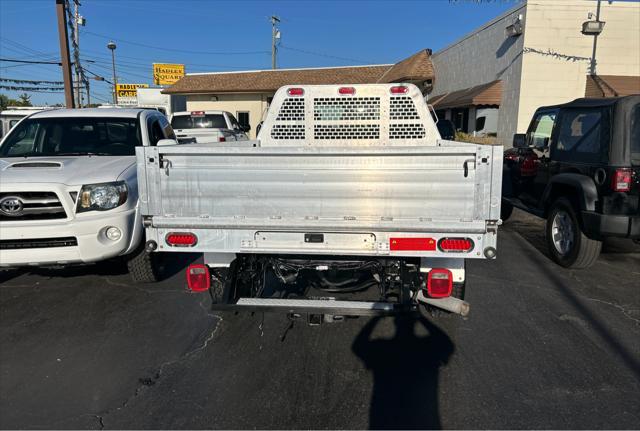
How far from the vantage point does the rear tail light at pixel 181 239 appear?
3.62 m

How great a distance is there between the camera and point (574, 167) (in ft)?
20.3

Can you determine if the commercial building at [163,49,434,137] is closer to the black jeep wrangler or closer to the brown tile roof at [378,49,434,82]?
the brown tile roof at [378,49,434,82]

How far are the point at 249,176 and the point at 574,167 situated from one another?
4623mm

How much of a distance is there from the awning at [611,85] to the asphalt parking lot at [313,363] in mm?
12717

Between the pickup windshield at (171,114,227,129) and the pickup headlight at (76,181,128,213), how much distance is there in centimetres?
1152

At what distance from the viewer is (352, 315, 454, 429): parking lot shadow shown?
3090 mm

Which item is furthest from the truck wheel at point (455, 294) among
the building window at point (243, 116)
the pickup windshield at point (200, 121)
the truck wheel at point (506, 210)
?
the building window at point (243, 116)

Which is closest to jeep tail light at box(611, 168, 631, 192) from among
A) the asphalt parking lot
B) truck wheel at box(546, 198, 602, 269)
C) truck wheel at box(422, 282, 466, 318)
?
truck wheel at box(546, 198, 602, 269)

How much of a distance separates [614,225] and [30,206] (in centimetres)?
608

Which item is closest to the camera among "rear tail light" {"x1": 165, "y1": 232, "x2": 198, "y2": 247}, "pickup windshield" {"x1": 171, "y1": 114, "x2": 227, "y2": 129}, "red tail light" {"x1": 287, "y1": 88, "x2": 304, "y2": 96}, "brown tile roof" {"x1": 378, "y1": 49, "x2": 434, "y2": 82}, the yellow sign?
"rear tail light" {"x1": 165, "y1": 232, "x2": 198, "y2": 247}

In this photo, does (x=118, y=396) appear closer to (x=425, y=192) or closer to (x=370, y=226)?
(x=370, y=226)

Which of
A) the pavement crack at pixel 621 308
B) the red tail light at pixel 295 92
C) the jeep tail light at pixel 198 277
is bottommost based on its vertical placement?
the pavement crack at pixel 621 308

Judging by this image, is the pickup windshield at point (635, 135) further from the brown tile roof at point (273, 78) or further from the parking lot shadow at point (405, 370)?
the brown tile roof at point (273, 78)

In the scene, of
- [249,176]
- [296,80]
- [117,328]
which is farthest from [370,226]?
[296,80]
